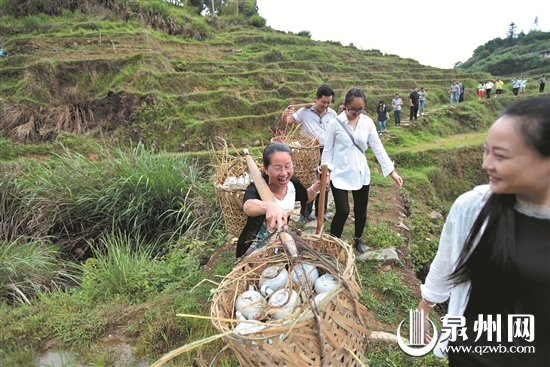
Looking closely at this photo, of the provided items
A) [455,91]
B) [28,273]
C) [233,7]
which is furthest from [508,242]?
[233,7]

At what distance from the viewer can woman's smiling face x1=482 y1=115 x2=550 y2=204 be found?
94cm

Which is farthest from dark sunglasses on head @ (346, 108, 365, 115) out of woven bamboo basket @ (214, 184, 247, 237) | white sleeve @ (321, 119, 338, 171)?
woven bamboo basket @ (214, 184, 247, 237)

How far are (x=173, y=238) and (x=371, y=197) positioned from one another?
9.99 feet

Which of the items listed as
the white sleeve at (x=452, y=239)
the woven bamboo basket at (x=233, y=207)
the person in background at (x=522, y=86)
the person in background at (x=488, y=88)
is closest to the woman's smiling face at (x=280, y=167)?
the woven bamboo basket at (x=233, y=207)

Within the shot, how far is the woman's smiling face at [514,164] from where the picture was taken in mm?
944

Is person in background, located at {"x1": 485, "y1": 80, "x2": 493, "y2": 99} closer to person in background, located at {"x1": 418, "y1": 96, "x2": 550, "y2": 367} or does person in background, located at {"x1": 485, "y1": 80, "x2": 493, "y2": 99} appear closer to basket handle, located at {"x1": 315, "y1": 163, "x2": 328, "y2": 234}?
basket handle, located at {"x1": 315, "y1": 163, "x2": 328, "y2": 234}

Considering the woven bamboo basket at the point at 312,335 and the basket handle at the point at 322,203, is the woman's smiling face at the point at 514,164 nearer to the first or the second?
the woven bamboo basket at the point at 312,335

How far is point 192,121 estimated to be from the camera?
10.1 metres

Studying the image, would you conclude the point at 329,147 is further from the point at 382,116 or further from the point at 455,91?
the point at 455,91

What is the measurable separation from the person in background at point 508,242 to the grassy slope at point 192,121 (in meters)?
1.15

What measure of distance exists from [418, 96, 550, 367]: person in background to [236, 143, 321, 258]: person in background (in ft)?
2.75

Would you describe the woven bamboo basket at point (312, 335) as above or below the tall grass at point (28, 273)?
above

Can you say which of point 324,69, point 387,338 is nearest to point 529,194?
point 387,338

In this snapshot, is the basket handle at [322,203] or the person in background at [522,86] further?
the person in background at [522,86]
